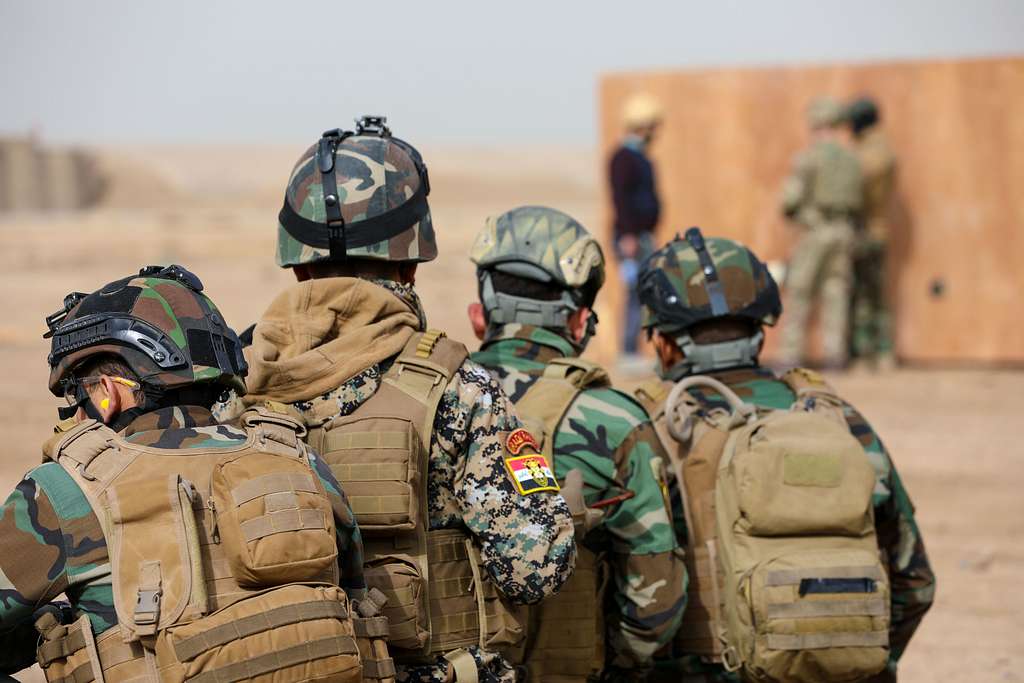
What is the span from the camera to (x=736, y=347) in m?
4.06

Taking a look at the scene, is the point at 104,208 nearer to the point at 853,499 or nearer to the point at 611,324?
the point at 611,324

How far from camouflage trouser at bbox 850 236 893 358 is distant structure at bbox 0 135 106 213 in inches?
1114

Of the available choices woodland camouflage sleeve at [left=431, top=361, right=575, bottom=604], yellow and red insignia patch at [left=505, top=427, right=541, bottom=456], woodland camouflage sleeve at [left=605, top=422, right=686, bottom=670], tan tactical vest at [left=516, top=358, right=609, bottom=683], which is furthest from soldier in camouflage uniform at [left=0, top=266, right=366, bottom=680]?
woodland camouflage sleeve at [left=605, top=422, right=686, bottom=670]

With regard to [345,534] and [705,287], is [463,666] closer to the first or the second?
[345,534]

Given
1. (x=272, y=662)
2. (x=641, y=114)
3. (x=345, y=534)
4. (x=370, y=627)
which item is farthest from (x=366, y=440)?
(x=641, y=114)

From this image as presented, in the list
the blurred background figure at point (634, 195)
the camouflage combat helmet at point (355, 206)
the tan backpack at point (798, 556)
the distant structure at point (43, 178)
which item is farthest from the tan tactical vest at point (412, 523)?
the distant structure at point (43, 178)

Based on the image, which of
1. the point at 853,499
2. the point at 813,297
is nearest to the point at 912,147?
the point at 813,297

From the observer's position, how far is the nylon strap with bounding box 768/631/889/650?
354 centimetres

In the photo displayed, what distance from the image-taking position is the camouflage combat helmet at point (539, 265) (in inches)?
153

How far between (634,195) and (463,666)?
8.56 meters

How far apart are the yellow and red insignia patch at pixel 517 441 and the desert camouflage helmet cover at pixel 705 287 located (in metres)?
1.09

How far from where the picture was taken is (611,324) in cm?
1277

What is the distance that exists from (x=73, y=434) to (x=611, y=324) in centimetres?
1033

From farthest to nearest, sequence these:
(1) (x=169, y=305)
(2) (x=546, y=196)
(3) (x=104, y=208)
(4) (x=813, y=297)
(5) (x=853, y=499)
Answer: (2) (x=546, y=196), (3) (x=104, y=208), (4) (x=813, y=297), (5) (x=853, y=499), (1) (x=169, y=305)
